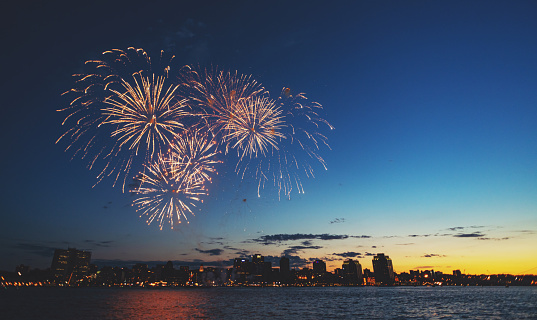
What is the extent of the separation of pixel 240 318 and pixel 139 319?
57.5 ft

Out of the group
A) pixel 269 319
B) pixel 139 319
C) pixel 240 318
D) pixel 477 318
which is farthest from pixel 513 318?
pixel 139 319

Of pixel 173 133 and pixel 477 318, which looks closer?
pixel 173 133

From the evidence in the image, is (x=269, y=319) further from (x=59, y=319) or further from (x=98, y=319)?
(x=59, y=319)

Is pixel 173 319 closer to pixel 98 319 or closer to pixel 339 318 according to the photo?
pixel 98 319

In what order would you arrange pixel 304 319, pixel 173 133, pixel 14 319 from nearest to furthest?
pixel 173 133, pixel 304 319, pixel 14 319

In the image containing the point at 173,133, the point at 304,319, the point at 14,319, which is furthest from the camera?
the point at 14,319

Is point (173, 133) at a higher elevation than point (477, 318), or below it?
higher

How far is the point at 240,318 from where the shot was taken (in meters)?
56.5

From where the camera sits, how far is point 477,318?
5962 cm

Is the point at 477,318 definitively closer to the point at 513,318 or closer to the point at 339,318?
the point at 513,318

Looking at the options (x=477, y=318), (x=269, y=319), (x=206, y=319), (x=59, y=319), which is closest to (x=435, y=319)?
(x=477, y=318)

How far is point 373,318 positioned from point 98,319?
4827 centimetres

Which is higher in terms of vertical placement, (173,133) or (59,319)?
(173,133)

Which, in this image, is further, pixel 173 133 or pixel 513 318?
pixel 513 318
